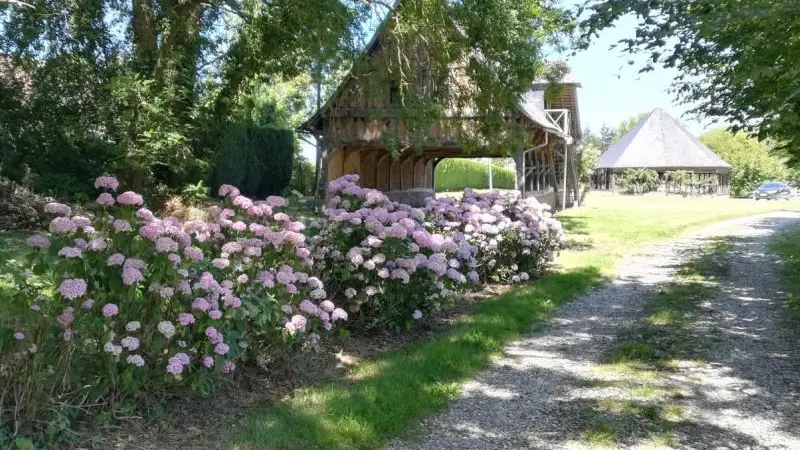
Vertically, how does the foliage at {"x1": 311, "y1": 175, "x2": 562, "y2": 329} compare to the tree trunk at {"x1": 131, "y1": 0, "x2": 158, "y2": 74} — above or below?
below

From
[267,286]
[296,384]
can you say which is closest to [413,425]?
[296,384]

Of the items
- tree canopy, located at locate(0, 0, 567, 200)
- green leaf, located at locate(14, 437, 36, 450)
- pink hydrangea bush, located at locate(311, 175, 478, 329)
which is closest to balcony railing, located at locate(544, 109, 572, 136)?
tree canopy, located at locate(0, 0, 567, 200)

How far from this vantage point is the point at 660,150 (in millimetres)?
55219

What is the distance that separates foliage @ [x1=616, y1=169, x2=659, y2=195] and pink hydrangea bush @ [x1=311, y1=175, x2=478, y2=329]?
4873 cm

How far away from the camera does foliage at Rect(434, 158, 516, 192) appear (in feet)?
149

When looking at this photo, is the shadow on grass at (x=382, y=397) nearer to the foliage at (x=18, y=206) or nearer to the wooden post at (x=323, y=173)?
the foliage at (x=18, y=206)

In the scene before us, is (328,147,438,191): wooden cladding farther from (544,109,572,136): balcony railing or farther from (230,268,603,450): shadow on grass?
(230,268,603,450): shadow on grass

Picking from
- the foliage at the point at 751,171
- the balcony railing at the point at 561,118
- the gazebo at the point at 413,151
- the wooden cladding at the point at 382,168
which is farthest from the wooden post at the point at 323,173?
the foliage at the point at 751,171

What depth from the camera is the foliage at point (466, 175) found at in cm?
4528

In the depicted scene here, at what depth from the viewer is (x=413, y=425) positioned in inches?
175

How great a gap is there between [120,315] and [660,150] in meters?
56.7

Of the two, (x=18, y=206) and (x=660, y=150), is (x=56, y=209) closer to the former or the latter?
(x=18, y=206)

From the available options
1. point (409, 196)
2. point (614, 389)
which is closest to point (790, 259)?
point (614, 389)

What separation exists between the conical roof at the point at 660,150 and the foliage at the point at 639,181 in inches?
75.3
